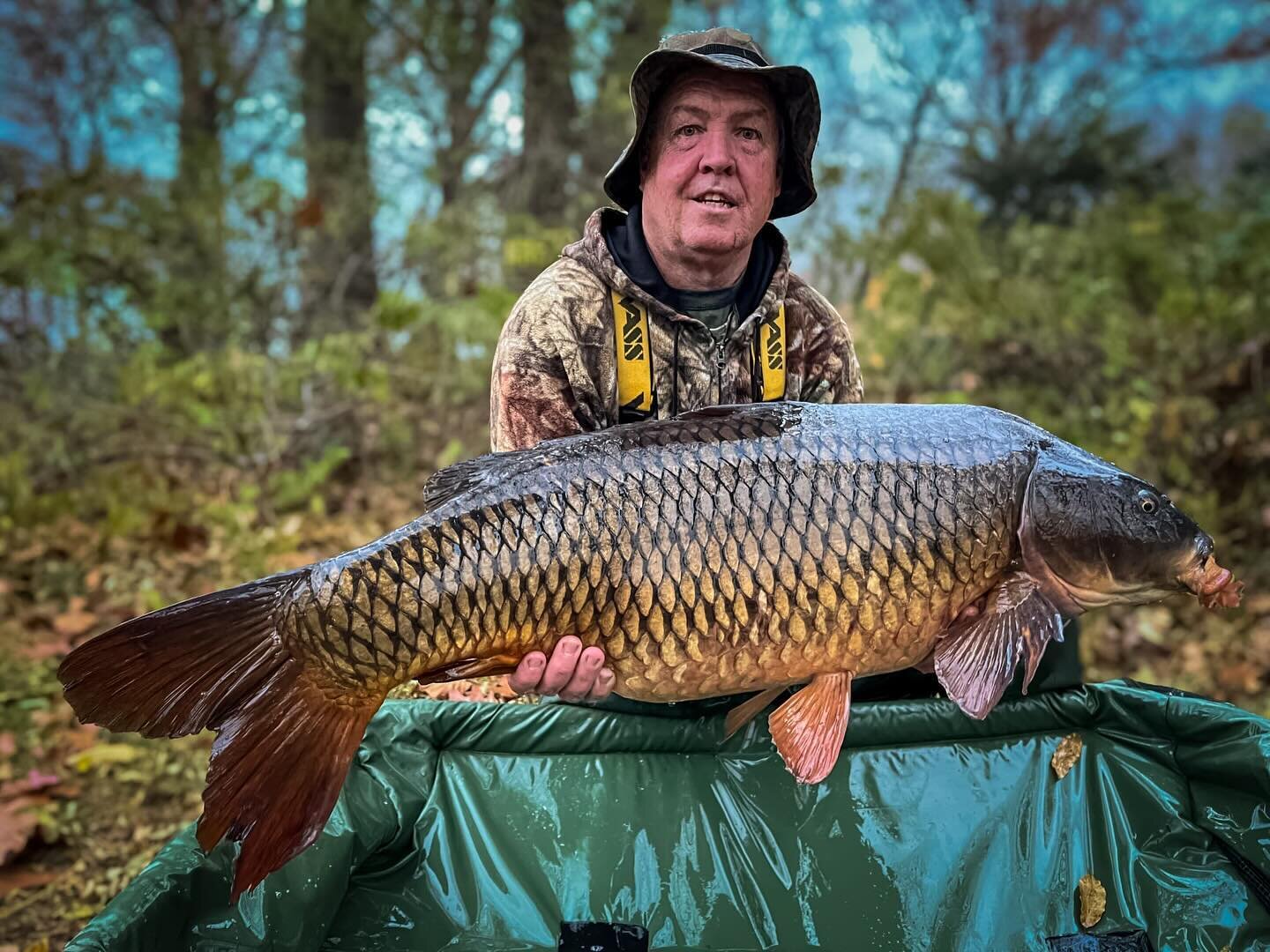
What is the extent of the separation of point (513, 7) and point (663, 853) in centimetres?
426

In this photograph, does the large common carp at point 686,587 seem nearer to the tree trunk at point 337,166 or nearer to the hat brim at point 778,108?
the hat brim at point 778,108

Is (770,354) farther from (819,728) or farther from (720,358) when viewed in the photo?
(819,728)

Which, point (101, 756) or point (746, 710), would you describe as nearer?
point (746, 710)

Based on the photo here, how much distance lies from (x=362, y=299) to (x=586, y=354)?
10.7 feet

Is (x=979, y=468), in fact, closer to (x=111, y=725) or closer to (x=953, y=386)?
(x=111, y=725)

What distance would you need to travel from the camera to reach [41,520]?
151 inches

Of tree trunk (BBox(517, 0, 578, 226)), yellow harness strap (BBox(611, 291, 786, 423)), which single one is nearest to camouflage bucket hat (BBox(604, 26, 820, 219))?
yellow harness strap (BBox(611, 291, 786, 423))

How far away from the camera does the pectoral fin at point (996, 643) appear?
4.39 ft

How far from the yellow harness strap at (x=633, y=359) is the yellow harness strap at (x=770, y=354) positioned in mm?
204

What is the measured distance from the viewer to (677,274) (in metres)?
1.83

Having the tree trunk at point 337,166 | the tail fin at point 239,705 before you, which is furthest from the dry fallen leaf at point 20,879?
the tree trunk at point 337,166

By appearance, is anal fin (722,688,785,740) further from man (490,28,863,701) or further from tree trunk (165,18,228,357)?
tree trunk (165,18,228,357)

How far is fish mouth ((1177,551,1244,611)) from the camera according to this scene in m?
1.33

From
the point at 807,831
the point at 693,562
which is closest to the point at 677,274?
the point at 693,562
